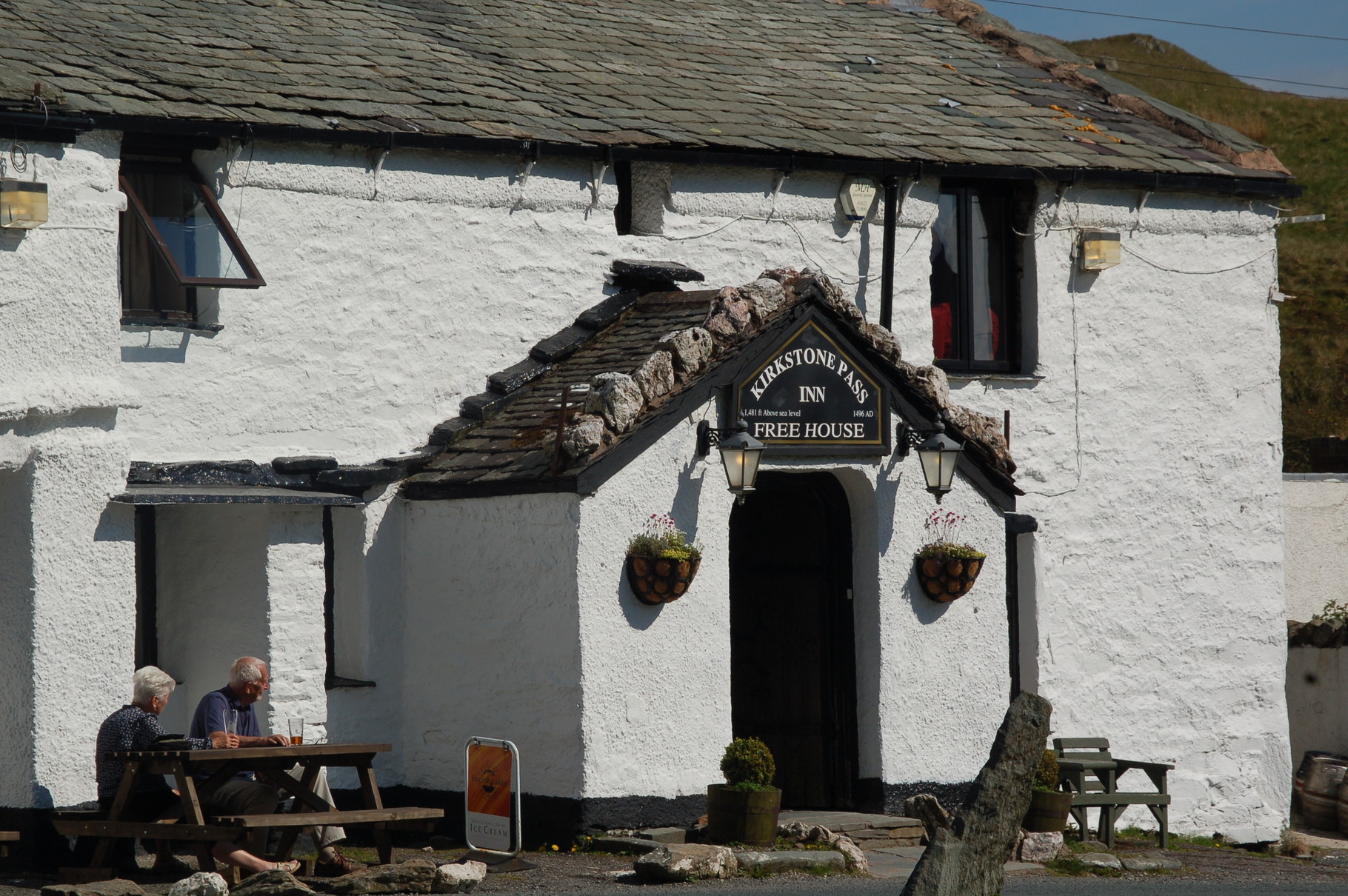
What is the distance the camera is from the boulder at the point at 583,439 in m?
10.4

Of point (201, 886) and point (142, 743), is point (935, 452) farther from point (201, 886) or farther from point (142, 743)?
point (201, 886)

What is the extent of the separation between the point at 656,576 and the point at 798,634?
223 cm

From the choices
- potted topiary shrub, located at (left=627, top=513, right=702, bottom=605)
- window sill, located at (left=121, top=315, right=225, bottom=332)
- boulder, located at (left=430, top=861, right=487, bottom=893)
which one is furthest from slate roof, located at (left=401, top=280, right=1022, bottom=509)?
boulder, located at (left=430, top=861, right=487, bottom=893)

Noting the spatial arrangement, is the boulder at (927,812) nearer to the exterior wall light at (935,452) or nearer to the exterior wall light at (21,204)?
the exterior wall light at (935,452)

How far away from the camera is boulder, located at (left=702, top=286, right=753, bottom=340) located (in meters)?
11.2

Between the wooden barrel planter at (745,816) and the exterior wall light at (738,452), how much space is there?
1.84 meters

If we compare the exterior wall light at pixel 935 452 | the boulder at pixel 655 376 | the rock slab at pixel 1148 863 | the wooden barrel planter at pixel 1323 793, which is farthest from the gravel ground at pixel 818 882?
the wooden barrel planter at pixel 1323 793

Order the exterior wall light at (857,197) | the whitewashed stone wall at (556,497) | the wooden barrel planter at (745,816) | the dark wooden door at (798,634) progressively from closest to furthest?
the whitewashed stone wall at (556,497), the wooden barrel planter at (745,816), the dark wooden door at (798,634), the exterior wall light at (857,197)

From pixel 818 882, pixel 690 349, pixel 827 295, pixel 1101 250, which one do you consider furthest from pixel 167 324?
pixel 1101 250

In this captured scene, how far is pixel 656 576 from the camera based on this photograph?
1064cm

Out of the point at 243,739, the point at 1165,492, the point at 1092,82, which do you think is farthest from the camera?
the point at 1092,82

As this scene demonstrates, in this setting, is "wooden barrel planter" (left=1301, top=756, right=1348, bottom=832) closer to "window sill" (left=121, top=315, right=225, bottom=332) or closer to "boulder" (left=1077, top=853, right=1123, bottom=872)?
"boulder" (left=1077, top=853, right=1123, bottom=872)

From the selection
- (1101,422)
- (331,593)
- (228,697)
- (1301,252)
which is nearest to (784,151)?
(1101,422)

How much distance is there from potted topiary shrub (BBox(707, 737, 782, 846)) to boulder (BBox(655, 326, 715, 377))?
2355 millimetres
